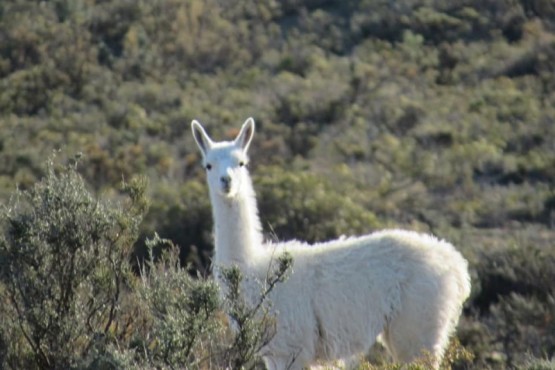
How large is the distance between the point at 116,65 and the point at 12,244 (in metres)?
25.7

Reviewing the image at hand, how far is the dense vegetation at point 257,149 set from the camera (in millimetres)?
7641

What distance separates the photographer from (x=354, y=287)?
9266 mm

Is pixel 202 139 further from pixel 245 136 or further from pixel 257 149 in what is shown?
pixel 257 149

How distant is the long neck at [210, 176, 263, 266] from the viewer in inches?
366

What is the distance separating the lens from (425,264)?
30.5 feet

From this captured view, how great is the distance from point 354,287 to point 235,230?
0.94m

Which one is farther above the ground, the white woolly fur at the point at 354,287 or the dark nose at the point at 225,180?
the dark nose at the point at 225,180

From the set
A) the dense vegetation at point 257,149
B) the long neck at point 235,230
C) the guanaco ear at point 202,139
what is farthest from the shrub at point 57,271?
the guanaco ear at point 202,139

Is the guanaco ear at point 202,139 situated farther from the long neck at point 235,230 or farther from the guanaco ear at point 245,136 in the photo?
the long neck at point 235,230

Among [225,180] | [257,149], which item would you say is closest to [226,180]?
[225,180]

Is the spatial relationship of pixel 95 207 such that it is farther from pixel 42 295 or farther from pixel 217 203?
pixel 217 203

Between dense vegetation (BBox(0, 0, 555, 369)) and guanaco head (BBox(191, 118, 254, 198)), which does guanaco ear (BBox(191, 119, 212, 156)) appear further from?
dense vegetation (BBox(0, 0, 555, 369))

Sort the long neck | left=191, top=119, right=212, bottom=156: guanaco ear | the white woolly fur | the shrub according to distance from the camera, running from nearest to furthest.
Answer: the shrub → the white woolly fur → the long neck → left=191, top=119, right=212, bottom=156: guanaco ear

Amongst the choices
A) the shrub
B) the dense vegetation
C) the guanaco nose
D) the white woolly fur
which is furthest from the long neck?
the shrub
